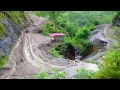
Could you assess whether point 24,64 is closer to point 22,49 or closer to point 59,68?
point 59,68

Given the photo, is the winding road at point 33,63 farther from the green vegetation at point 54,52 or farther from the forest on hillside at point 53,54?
the green vegetation at point 54,52

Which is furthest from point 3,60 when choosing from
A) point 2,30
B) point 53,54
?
point 53,54

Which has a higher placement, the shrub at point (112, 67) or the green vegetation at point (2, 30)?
the green vegetation at point (2, 30)

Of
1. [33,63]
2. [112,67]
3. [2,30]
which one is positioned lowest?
[33,63]

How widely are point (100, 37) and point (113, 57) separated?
1678 centimetres

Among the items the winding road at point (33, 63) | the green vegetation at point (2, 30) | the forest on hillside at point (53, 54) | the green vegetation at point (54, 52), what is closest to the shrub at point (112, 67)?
the forest on hillside at point (53, 54)

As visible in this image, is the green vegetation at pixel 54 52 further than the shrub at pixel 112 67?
Yes

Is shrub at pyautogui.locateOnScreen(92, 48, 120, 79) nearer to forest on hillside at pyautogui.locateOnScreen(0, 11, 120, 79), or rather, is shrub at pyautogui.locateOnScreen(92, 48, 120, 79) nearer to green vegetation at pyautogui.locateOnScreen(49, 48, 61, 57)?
forest on hillside at pyautogui.locateOnScreen(0, 11, 120, 79)

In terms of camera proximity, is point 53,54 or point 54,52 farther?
point 54,52

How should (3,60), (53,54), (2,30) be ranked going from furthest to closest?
(53,54) < (2,30) < (3,60)

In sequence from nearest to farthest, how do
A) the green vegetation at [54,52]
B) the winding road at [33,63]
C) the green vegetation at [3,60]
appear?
the winding road at [33,63] < the green vegetation at [3,60] < the green vegetation at [54,52]

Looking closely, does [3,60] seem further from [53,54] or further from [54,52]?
[54,52]

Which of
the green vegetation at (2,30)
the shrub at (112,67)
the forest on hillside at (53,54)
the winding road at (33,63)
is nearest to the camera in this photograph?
the shrub at (112,67)

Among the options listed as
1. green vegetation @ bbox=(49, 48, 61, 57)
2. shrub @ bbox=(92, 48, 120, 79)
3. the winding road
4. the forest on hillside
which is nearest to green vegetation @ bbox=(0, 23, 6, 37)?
the forest on hillside
